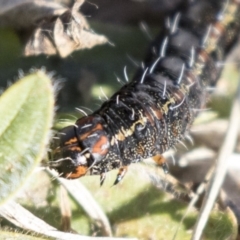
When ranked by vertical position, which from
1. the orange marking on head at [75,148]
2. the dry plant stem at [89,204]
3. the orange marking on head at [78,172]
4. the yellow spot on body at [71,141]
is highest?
the yellow spot on body at [71,141]

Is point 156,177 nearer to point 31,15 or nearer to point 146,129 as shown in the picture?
point 146,129

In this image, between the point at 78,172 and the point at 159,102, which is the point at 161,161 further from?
the point at 78,172

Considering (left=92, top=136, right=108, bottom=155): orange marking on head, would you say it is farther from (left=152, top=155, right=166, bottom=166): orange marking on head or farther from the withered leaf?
the withered leaf

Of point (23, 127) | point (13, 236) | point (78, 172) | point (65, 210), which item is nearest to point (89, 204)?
point (65, 210)

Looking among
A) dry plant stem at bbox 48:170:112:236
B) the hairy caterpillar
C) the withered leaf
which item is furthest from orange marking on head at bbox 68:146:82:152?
the withered leaf

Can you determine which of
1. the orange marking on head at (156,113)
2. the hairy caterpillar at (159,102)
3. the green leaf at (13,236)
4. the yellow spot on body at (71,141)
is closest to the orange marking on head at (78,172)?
the hairy caterpillar at (159,102)

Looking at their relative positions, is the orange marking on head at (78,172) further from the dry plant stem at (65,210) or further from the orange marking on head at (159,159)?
the orange marking on head at (159,159)
